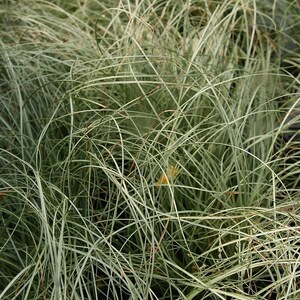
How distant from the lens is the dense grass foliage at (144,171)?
5.75 feet

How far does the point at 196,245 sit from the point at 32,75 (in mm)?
822

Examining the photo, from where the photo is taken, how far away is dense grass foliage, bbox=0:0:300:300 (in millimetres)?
1754

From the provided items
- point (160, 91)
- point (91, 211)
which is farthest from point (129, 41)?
point (91, 211)

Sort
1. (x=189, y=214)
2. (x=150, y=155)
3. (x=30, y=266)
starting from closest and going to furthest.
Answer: (x=30, y=266) → (x=150, y=155) → (x=189, y=214)

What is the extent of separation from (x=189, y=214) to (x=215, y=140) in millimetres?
234

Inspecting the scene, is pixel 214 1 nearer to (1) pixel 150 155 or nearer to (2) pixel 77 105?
(2) pixel 77 105

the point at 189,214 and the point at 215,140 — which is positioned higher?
the point at 215,140

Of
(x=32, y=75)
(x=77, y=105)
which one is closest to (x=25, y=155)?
(x=77, y=105)

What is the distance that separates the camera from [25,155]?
212 centimetres

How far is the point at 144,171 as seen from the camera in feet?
6.58

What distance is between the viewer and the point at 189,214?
203cm

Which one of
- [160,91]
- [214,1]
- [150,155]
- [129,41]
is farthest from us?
[214,1]

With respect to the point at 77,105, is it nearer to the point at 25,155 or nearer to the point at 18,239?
the point at 25,155

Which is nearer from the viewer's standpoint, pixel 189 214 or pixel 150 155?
pixel 150 155
